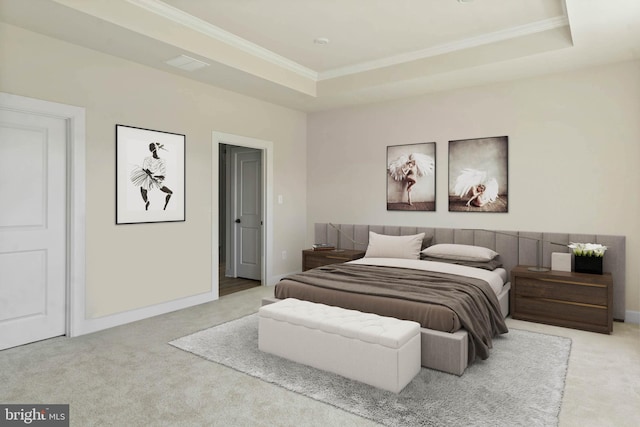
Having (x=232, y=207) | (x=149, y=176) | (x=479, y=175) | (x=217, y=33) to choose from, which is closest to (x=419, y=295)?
(x=479, y=175)

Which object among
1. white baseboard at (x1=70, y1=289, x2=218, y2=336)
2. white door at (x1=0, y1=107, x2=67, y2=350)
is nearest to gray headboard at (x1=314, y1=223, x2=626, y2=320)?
white baseboard at (x1=70, y1=289, x2=218, y2=336)

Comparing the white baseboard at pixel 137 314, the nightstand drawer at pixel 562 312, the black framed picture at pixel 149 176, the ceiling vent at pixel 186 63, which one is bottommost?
the white baseboard at pixel 137 314

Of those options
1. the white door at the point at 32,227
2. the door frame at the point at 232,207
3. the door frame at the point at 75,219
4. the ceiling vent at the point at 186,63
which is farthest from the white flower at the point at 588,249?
the white door at the point at 32,227

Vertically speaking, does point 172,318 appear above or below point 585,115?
below

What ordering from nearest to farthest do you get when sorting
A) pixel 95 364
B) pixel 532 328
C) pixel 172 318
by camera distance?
1. pixel 95 364
2. pixel 532 328
3. pixel 172 318

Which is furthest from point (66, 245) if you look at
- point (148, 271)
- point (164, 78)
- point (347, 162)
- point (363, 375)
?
point (347, 162)

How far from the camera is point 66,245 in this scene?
363 centimetres

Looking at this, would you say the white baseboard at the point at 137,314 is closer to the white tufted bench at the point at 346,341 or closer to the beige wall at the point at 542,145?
the white tufted bench at the point at 346,341

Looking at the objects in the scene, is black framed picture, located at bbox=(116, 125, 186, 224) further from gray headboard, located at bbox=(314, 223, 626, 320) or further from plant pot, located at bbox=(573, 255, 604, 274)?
plant pot, located at bbox=(573, 255, 604, 274)

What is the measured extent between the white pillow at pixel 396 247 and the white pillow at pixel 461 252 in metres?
0.16

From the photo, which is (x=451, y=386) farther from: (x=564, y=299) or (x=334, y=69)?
(x=334, y=69)

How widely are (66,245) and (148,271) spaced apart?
85cm

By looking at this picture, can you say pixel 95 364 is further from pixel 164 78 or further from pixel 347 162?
pixel 347 162

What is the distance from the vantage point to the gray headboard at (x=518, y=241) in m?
4.05
